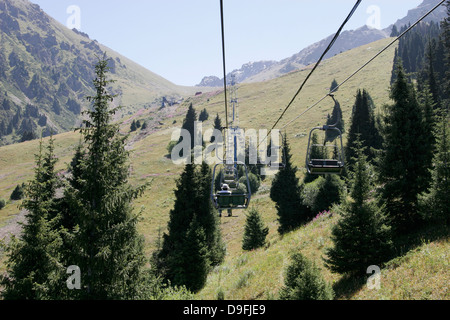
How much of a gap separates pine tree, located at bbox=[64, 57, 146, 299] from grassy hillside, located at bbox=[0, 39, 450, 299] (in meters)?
1.73

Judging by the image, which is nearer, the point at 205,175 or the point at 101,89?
the point at 101,89

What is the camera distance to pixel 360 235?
16406mm

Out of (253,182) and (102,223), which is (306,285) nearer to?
(102,223)

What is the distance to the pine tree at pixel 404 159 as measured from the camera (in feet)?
61.9

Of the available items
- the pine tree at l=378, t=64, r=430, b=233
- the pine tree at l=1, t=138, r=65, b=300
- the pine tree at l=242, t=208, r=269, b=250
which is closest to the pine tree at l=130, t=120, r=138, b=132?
the pine tree at l=242, t=208, r=269, b=250

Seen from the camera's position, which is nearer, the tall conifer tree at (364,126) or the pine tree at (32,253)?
the pine tree at (32,253)

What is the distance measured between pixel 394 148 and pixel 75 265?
67.4 feet

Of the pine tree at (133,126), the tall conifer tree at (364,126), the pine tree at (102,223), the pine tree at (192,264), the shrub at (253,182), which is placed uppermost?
the pine tree at (133,126)

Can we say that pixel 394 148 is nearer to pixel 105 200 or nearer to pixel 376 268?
pixel 376 268

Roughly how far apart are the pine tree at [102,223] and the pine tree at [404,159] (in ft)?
53.4

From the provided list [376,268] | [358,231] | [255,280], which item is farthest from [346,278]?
[255,280]

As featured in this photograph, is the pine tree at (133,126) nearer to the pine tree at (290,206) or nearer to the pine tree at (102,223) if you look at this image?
the pine tree at (290,206)

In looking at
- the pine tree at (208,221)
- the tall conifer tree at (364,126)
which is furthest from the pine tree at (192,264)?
the tall conifer tree at (364,126)
